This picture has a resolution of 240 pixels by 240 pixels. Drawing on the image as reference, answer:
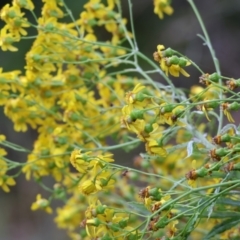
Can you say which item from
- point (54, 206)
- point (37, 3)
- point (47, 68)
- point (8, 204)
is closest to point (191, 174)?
point (47, 68)

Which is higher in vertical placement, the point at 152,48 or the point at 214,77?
the point at 152,48

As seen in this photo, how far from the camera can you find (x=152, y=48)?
3730 millimetres

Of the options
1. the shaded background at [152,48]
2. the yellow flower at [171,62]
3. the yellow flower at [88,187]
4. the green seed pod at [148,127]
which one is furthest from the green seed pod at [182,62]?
the shaded background at [152,48]

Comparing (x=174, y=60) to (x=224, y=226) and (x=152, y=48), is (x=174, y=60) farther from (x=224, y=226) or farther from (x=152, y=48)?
(x=152, y=48)

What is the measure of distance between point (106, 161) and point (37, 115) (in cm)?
38

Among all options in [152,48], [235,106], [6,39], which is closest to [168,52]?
[235,106]

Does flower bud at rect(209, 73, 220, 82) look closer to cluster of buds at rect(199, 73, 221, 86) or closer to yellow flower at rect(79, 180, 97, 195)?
cluster of buds at rect(199, 73, 221, 86)

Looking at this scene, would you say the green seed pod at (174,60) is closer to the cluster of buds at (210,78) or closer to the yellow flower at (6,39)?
the cluster of buds at (210,78)

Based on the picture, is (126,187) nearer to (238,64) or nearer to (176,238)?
(176,238)

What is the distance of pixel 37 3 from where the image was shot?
325cm

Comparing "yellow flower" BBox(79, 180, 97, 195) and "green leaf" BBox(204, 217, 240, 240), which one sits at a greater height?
"yellow flower" BBox(79, 180, 97, 195)

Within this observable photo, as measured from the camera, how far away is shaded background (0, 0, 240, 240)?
341cm

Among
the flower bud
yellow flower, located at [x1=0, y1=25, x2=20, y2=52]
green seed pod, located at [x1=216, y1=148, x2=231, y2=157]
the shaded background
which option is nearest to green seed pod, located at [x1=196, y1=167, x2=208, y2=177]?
green seed pod, located at [x1=216, y1=148, x2=231, y2=157]

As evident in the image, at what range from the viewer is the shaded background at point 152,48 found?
3414 mm
